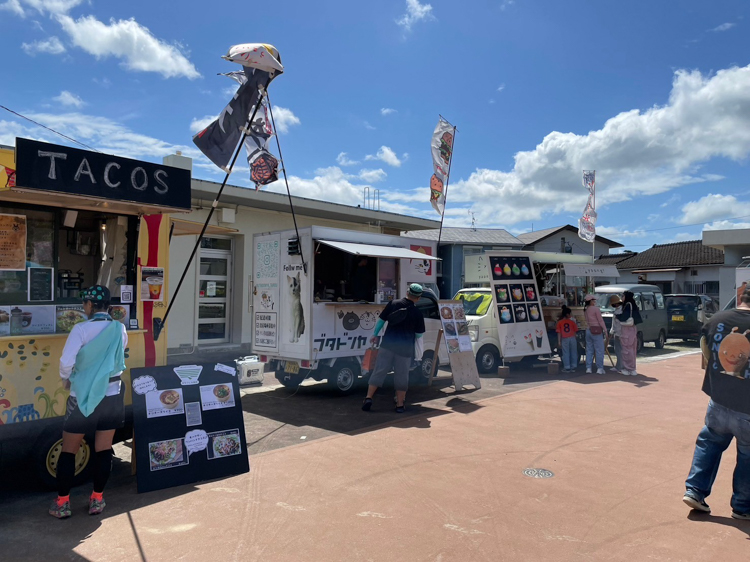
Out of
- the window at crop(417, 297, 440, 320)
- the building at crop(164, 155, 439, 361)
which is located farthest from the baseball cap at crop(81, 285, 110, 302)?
the building at crop(164, 155, 439, 361)

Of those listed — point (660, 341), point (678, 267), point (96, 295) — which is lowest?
point (660, 341)

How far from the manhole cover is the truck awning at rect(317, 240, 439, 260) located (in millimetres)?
3993

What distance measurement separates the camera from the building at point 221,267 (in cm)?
1251

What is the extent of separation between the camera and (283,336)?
895cm

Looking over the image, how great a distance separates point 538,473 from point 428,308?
5.39m

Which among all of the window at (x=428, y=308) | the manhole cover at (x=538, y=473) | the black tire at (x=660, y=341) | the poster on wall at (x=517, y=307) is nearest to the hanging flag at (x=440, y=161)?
the poster on wall at (x=517, y=307)

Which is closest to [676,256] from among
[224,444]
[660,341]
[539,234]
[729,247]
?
[539,234]

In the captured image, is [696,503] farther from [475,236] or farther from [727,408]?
[475,236]

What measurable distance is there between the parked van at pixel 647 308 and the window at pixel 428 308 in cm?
788

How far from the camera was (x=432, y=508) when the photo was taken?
4445mm

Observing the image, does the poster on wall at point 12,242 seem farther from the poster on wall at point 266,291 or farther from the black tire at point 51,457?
the poster on wall at point 266,291

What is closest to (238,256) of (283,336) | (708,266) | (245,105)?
(283,336)

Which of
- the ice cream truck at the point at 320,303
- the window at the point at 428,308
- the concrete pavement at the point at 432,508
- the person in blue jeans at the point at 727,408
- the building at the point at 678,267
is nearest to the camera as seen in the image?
the concrete pavement at the point at 432,508

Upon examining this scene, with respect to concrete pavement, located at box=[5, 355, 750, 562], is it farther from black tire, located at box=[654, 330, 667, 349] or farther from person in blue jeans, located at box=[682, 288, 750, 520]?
black tire, located at box=[654, 330, 667, 349]
